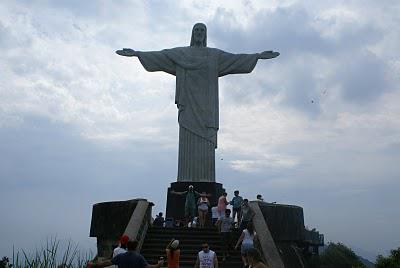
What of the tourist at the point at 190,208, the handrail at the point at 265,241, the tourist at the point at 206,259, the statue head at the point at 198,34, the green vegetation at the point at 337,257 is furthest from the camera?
the green vegetation at the point at 337,257

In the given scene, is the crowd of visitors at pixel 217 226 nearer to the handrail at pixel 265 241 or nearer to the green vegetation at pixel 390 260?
the handrail at pixel 265 241

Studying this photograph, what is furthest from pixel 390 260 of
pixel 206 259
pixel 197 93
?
pixel 197 93

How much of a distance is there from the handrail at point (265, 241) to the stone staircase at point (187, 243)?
624 mm

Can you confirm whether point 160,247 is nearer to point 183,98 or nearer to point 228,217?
point 228,217

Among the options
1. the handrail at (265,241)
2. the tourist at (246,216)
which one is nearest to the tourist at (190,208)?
the handrail at (265,241)

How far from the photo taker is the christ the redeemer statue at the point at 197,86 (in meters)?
20.4

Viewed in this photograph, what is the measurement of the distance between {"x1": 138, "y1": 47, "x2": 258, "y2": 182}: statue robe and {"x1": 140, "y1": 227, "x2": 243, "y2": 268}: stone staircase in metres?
5.29

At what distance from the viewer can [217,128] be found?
821 inches

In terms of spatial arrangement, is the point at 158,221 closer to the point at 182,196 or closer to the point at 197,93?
the point at 182,196

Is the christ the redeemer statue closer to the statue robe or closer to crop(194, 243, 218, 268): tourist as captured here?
the statue robe

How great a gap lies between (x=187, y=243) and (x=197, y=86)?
7887 mm

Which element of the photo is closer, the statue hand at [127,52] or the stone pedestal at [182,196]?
the stone pedestal at [182,196]

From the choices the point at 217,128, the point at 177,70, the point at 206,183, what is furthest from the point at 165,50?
the point at 206,183

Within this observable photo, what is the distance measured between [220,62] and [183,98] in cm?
197
